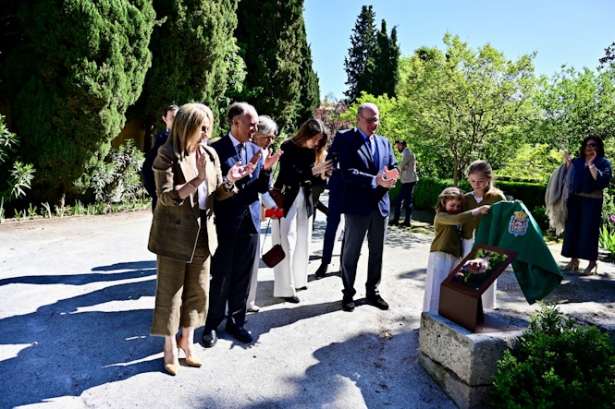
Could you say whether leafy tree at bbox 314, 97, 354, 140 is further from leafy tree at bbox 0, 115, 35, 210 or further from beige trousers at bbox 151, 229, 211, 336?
beige trousers at bbox 151, 229, 211, 336

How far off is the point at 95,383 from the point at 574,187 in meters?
6.24

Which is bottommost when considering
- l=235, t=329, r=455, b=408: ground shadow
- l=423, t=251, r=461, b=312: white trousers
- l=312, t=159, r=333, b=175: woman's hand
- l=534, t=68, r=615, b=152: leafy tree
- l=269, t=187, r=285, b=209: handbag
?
l=235, t=329, r=455, b=408: ground shadow

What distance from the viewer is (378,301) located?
4.52 meters

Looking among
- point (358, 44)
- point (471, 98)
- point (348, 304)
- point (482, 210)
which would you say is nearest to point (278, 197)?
point (348, 304)

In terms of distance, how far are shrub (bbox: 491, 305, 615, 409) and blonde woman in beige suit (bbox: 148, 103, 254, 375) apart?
2098 millimetres

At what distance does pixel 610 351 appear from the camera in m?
2.60

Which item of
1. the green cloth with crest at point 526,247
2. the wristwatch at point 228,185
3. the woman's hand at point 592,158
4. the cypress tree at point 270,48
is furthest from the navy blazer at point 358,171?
the cypress tree at point 270,48

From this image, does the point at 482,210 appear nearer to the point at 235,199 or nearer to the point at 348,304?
the point at 348,304

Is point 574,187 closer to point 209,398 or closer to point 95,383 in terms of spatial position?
point 209,398

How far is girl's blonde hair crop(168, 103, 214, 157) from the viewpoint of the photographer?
2.81 meters

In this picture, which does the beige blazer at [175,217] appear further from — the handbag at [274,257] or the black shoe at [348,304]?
the black shoe at [348,304]

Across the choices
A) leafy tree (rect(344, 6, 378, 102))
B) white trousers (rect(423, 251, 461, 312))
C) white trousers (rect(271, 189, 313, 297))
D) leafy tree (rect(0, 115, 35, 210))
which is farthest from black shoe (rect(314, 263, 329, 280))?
leafy tree (rect(344, 6, 378, 102))

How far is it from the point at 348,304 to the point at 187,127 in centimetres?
252

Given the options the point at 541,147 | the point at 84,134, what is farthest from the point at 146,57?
the point at 541,147
